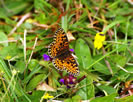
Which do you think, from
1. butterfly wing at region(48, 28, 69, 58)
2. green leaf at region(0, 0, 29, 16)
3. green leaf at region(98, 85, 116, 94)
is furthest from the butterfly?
green leaf at region(0, 0, 29, 16)

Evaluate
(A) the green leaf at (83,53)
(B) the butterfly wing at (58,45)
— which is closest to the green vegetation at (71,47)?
(A) the green leaf at (83,53)

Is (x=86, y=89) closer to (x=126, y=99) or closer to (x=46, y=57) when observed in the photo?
(x=126, y=99)

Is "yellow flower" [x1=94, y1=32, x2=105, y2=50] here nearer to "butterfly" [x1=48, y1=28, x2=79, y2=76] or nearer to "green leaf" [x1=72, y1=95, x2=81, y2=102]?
"butterfly" [x1=48, y1=28, x2=79, y2=76]

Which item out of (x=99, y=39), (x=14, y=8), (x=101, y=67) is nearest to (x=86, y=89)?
(x=101, y=67)

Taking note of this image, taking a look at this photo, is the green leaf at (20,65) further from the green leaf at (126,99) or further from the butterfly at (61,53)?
the green leaf at (126,99)

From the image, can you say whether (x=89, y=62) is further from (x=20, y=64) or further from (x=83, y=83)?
(x=20, y=64)

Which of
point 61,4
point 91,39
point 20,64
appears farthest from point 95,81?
point 61,4
